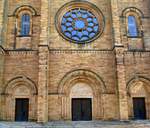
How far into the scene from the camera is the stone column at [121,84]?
16594 mm

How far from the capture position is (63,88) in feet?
58.7

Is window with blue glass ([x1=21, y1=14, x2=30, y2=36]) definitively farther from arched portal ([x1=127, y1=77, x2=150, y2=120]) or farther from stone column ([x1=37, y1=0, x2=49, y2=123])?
arched portal ([x1=127, y1=77, x2=150, y2=120])

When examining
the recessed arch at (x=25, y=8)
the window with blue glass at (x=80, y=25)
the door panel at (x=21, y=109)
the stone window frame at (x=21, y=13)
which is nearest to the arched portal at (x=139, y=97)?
the window with blue glass at (x=80, y=25)

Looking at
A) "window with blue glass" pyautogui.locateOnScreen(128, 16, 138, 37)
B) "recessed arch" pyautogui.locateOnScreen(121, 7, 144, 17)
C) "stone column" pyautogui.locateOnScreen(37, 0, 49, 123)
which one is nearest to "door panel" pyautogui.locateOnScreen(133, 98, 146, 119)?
"window with blue glass" pyautogui.locateOnScreen(128, 16, 138, 37)

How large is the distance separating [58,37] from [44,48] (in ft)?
6.33

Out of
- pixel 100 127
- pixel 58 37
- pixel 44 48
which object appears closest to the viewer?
pixel 100 127

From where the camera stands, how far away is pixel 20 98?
58.9ft

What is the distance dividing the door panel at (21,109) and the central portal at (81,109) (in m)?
3.33

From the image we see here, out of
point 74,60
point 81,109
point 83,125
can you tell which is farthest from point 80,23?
point 83,125

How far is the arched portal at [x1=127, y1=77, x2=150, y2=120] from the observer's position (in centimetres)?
1798

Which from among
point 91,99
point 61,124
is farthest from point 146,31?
point 61,124

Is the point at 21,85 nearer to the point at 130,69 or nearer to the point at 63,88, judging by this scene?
the point at 63,88

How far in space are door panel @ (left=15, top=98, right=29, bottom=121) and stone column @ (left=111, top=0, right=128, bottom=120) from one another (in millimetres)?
6552

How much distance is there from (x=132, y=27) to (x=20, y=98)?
1003cm
